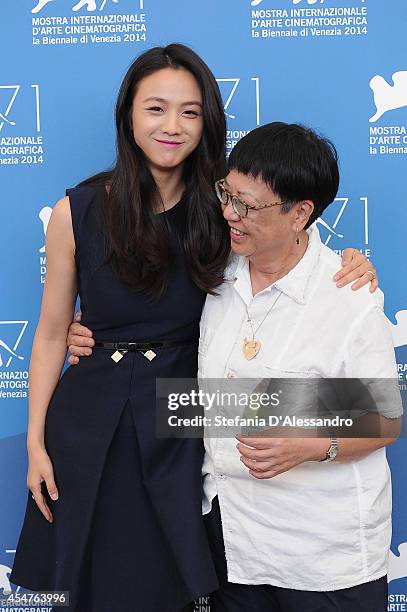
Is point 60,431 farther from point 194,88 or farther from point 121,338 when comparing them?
point 194,88

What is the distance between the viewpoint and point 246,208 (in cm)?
121

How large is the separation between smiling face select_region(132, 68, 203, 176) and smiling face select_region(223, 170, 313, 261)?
6.4 inches

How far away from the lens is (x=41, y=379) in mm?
1447

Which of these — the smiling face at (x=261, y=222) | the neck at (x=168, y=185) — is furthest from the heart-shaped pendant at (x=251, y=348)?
the neck at (x=168, y=185)

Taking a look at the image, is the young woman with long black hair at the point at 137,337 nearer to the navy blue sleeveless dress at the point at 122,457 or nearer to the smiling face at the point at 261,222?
the navy blue sleeveless dress at the point at 122,457

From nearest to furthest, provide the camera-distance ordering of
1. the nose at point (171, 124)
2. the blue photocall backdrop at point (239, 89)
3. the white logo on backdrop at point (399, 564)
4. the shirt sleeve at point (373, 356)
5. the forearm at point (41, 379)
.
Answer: the shirt sleeve at point (373, 356) < the nose at point (171, 124) < the forearm at point (41, 379) < the blue photocall backdrop at point (239, 89) < the white logo on backdrop at point (399, 564)

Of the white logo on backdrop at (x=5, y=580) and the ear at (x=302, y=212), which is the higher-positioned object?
the ear at (x=302, y=212)

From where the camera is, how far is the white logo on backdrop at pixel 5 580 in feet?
6.63

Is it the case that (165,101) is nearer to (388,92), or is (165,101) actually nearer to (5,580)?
(388,92)

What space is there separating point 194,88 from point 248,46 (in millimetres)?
526

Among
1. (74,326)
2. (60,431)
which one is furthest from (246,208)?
(60,431)

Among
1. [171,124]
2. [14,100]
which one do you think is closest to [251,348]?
[171,124]

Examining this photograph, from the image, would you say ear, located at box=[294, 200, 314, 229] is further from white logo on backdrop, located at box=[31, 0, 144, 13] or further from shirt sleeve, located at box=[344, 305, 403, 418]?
white logo on backdrop, located at box=[31, 0, 144, 13]

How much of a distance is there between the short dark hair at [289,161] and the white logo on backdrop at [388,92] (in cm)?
67
